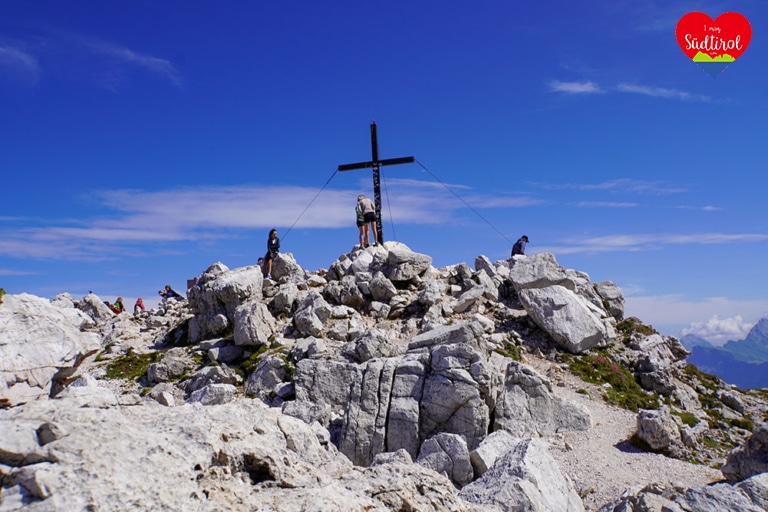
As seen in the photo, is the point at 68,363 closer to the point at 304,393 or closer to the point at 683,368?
the point at 304,393

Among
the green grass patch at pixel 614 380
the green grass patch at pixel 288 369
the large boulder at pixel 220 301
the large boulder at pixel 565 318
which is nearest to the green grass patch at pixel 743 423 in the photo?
the green grass patch at pixel 614 380

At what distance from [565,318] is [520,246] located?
40.9 feet

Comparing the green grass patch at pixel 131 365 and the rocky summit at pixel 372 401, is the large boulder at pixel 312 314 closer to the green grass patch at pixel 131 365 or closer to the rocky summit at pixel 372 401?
the rocky summit at pixel 372 401

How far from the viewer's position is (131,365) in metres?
27.3

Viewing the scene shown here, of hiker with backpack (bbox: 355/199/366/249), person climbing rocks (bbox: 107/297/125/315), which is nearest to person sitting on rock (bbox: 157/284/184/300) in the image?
person climbing rocks (bbox: 107/297/125/315)

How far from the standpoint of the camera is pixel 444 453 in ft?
47.7

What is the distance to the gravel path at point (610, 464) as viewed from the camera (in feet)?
49.0

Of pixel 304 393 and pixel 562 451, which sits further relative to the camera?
pixel 304 393

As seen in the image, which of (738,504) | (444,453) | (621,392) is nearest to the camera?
(738,504)

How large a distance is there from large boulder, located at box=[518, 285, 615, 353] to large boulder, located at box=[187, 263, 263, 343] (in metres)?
14.0

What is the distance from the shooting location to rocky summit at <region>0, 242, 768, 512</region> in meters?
6.54

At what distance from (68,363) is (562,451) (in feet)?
45.8

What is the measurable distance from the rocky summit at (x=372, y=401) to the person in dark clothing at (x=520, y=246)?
232 centimetres

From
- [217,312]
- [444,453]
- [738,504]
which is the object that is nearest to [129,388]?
[217,312]
